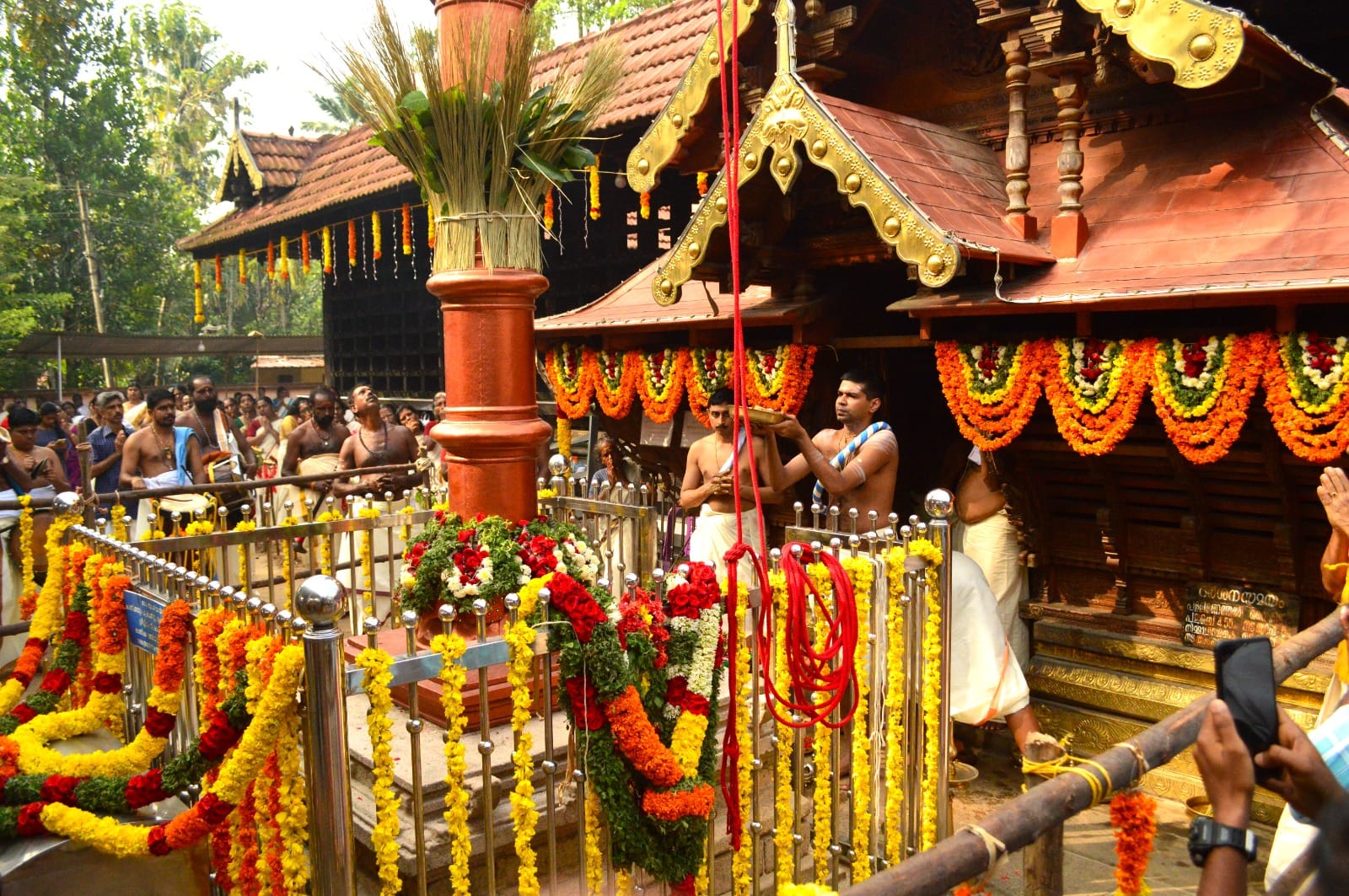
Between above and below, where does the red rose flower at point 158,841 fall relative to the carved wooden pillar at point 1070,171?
below

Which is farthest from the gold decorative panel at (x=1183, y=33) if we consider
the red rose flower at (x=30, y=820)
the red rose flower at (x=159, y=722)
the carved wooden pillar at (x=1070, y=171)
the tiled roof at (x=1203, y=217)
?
the red rose flower at (x=30, y=820)

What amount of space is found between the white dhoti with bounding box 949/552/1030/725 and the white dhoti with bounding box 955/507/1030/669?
29.0 inches

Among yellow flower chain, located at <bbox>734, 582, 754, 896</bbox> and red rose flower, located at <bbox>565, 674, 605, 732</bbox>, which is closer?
red rose flower, located at <bbox>565, 674, 605, 732</bbox>

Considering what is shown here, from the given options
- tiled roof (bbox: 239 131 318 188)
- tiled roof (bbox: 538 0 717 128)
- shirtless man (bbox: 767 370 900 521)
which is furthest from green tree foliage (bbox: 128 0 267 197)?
shirtless man (bbox: 767 370 900 521)

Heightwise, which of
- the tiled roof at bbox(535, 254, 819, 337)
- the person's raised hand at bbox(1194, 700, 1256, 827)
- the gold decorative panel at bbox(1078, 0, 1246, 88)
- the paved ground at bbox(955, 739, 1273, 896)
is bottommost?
the paved ground at bbox(955, 739, 1273, 896)

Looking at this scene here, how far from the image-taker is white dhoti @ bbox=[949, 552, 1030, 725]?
4.93 m

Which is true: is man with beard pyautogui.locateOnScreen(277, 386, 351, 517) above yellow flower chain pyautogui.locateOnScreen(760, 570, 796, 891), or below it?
above

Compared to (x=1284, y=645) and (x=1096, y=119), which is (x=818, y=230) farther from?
(x=1284, y=645)

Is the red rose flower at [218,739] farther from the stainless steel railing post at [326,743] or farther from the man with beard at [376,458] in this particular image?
the man with beard at [376,458]

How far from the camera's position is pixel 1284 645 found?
2.69 metres

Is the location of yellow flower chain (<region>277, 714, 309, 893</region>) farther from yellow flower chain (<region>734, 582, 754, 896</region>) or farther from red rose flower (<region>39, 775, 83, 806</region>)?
yellow flower chain (<region>734, 582, 754, 896</region>)

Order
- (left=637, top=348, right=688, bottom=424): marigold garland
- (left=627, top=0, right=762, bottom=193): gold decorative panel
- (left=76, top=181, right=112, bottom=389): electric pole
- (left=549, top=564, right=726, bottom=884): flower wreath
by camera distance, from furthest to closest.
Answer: (left=76, top=181, right=112, bottom=389): electric pole < (left=637, top=348, right=688, bottom=424): marigold garland < (left=627, top=0, right=762, bottom=193): gold decorative panel < (left=549, top=564, right=726, bottom=884): flower wreath

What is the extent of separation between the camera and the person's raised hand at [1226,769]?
1.52m

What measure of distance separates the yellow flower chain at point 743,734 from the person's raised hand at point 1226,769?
172 centimetres
